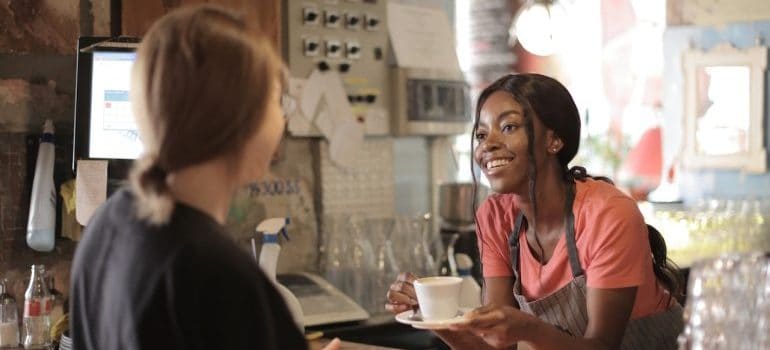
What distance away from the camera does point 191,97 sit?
4.25ft

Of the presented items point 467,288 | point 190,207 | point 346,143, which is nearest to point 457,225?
point 346,143

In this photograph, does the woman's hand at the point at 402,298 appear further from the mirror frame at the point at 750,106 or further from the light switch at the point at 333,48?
the mirror frame at the point at 750,106

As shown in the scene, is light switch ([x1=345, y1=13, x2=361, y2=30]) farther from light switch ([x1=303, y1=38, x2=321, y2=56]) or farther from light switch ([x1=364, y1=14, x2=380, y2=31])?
light switch ([x1=303, y1=38, x2=321, y2=56])

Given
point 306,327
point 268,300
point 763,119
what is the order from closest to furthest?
point 268,300
point 306,327
point 763,119

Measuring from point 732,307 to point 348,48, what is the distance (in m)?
2.97

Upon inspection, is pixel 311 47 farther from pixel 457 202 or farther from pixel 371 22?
pixel 457 202

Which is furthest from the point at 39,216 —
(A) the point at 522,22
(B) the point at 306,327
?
(A) the point at 522,22

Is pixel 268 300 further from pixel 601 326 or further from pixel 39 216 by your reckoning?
pixel 39 216

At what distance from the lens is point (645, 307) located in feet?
8.14

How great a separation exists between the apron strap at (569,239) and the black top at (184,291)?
128cm

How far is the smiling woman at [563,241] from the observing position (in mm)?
2363

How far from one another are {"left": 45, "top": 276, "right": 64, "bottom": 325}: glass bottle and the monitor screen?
0.51 m

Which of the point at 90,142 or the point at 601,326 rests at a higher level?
the point at 90,142

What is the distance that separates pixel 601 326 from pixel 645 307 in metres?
0.19
